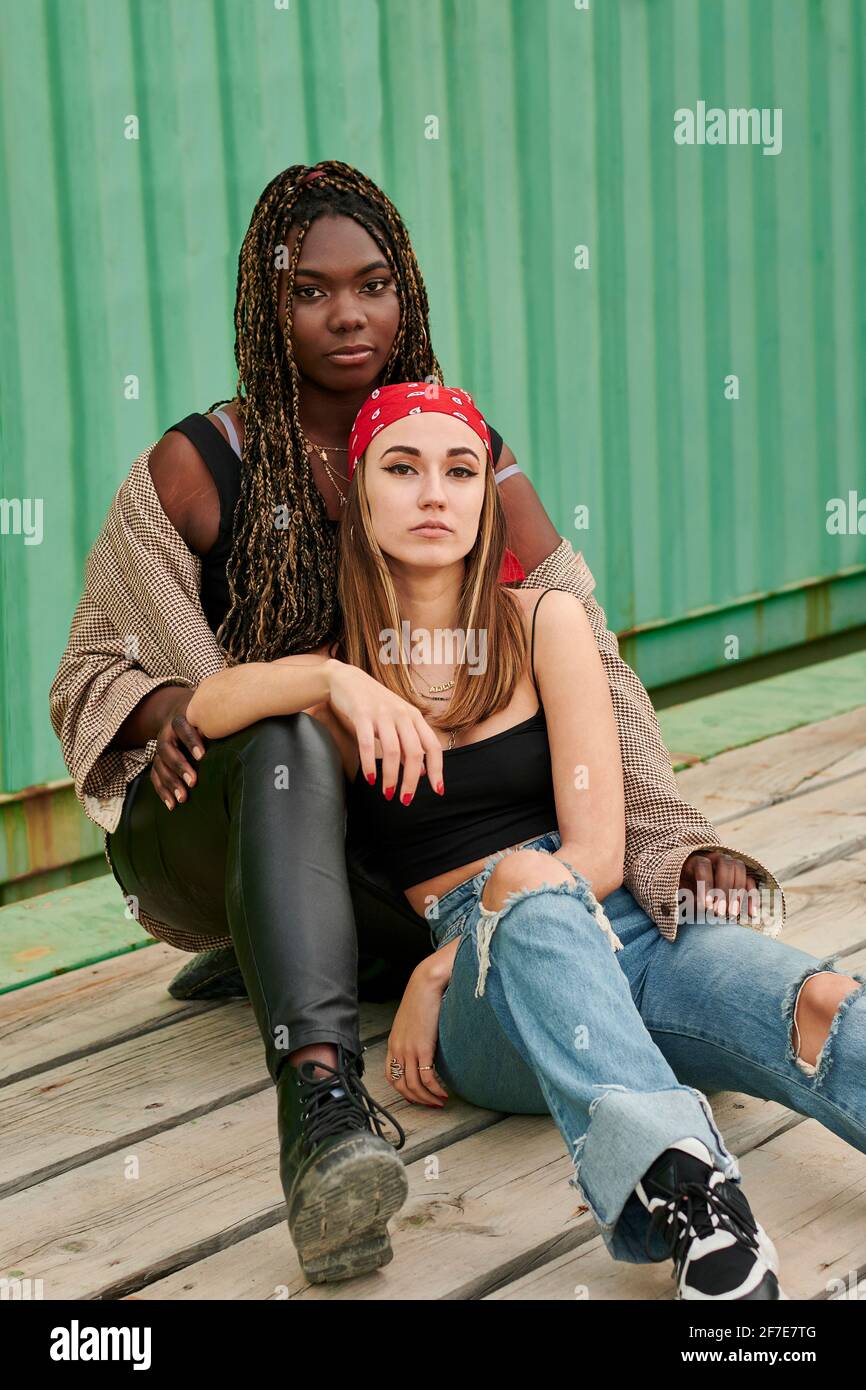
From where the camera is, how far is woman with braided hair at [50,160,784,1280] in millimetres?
2328

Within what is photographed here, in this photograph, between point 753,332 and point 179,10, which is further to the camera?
point 753,332

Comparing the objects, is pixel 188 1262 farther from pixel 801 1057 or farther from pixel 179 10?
pixel 179 10

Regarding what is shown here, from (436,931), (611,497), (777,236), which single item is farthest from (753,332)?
(436,931)

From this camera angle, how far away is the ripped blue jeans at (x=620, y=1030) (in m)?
1.83

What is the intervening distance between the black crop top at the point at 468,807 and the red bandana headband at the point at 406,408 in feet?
1.45

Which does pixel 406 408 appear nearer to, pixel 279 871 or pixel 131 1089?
pixel 279 871

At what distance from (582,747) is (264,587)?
21.3 inches

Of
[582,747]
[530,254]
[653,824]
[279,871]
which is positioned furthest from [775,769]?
[279,871]

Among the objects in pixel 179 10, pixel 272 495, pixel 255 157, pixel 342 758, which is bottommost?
pixel 342 758

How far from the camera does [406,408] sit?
2.37 m

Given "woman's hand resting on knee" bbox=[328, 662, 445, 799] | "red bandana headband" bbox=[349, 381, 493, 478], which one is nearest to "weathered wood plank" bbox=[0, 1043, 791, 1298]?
"woman's hand resting on knee" bbox=[328, 662, 445, 799]

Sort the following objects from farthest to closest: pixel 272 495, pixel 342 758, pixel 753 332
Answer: pixel 753 332, pixel 272 495, pixel 342 758
